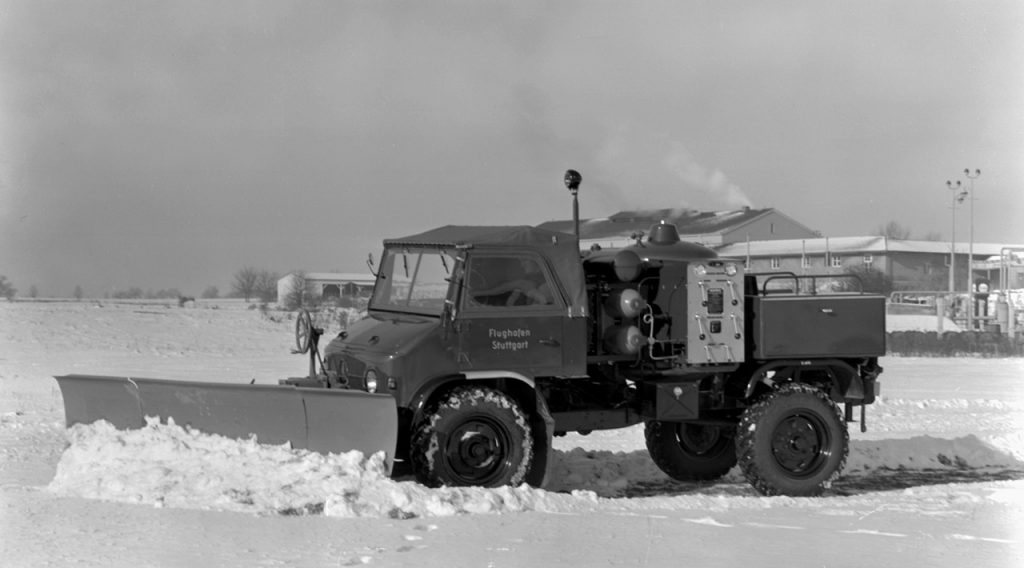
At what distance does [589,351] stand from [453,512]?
2446 millimetres

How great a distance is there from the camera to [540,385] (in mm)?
10383

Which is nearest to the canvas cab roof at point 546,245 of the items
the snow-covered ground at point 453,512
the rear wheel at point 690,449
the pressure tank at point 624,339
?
the pressure tank at point 624,339

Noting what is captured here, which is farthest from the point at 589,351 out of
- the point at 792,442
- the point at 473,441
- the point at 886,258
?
the point at 886,258

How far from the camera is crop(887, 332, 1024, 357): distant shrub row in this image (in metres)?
31.1

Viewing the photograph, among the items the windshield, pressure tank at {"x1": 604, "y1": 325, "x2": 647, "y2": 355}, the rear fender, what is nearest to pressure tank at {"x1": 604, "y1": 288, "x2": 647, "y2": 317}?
pressure tank at {"x1": 604, "y1": 325, "x2": 647, "y2": 355}

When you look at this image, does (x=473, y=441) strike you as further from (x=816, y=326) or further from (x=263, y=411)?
(x=816, y=326)

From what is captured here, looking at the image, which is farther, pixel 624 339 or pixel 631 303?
pixel 624 339

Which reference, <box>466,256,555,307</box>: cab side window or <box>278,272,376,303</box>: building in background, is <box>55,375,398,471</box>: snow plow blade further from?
<box>278,272,376,303</box>: building in background

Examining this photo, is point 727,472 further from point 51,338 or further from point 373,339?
point 51,338

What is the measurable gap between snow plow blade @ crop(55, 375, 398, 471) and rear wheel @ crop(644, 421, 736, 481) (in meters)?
3.46

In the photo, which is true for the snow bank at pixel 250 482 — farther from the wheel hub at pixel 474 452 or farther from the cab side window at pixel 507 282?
the cab side window at pixel 507 282

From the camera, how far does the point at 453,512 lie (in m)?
8.57

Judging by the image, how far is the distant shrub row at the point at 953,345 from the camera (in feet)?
102

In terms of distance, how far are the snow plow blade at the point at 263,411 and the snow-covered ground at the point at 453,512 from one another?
14cm
